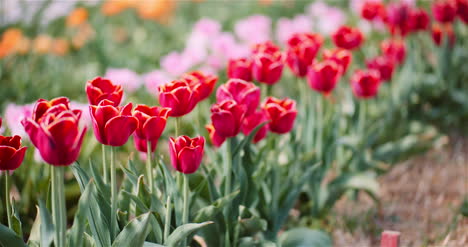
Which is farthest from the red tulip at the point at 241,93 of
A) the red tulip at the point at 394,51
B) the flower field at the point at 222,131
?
the red tulip at the point at 394,51

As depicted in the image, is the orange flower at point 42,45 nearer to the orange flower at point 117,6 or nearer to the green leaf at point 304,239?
the orange flower at point 117,6

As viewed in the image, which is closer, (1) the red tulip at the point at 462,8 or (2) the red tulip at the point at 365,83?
(2) the red tulip at the point at 365,83

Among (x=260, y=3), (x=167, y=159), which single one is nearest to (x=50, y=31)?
(x=260, y=3)

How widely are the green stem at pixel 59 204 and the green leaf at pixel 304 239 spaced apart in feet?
2.78

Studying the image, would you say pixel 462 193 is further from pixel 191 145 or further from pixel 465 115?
pixel 191 145

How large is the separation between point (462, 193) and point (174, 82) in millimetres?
1650

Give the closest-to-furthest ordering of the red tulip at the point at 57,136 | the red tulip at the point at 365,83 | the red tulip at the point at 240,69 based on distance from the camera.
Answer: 1. the red tulip at the point at 57,136
2. the red tulip at the point at 240,69
3. the red tulip at the point at 365,83

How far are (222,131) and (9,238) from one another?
588 millimetres

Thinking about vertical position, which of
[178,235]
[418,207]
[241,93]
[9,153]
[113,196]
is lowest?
[418,207]

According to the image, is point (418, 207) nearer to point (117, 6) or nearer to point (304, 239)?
point (304, 239)

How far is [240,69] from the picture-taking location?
1.84 metres

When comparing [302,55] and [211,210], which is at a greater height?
[302,55]

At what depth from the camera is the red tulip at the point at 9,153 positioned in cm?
124

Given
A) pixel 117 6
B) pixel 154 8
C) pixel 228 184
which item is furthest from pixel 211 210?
pixel 117 6
